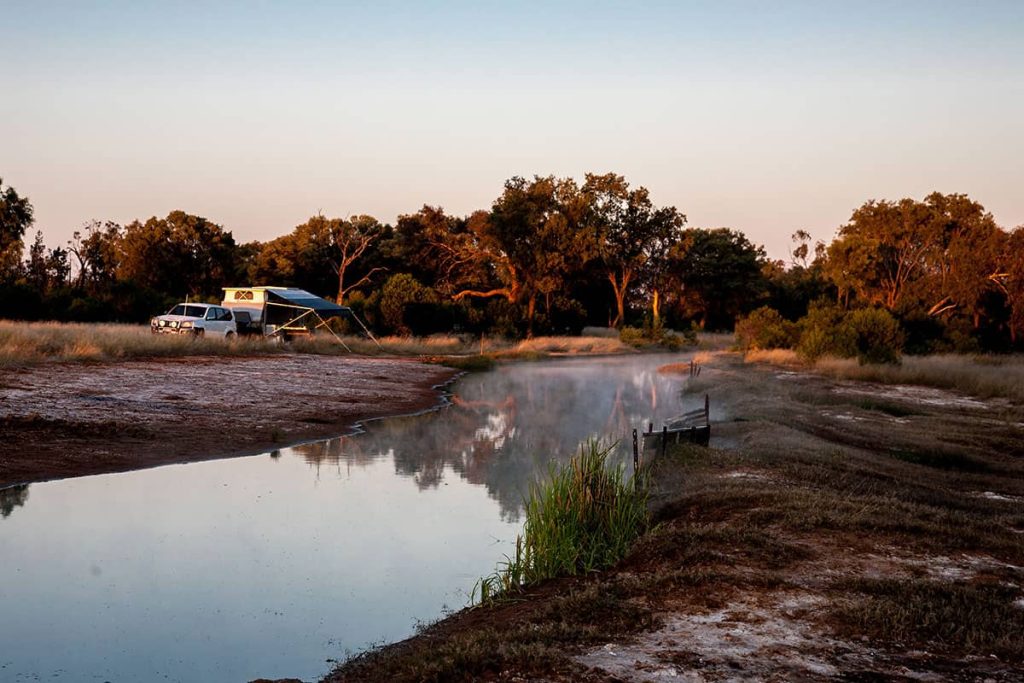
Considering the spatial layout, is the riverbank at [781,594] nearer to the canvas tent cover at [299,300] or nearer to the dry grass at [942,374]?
the dry grass at [942,374]

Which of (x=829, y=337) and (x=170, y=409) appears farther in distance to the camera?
(x=829, y=337)

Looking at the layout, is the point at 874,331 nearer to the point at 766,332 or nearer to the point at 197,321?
the point at 766,332

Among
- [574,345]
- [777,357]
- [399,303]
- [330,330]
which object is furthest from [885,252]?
[330,330]

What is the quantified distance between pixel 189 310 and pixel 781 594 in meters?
37.8

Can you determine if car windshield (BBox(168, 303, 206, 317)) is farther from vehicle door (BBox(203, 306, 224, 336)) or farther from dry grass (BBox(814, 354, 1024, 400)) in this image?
dry grass (BBox(814, 354, 1024, 400))

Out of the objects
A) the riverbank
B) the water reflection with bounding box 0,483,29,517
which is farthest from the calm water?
the riverbank

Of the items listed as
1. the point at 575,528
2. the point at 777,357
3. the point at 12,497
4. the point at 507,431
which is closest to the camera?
the point at 575,528

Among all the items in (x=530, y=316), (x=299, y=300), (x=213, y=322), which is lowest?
(x=213, y=322)

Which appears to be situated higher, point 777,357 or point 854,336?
point 854,336

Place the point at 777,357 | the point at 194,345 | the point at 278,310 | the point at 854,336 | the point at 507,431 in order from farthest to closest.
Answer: the point at 278,310 < the point at 777,357 < the point at 854,336 < the point at 194,345 < the point at 507,431

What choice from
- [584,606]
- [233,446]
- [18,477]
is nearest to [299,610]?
[584,606]

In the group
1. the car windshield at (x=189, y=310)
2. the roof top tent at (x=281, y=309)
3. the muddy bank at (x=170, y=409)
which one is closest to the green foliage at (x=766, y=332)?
the roof top tent at (x=281, y=309)

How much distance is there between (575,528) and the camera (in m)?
10.0

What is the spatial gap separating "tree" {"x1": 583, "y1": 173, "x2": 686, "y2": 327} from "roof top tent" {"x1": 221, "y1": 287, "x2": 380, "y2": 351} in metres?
26.4
